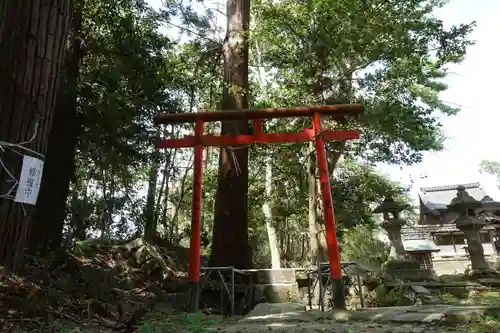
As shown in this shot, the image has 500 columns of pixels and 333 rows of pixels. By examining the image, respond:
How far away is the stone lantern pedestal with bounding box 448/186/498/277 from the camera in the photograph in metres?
10.2

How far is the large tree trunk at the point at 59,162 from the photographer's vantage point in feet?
20.8

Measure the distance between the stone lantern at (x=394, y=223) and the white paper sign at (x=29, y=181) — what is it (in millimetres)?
10418

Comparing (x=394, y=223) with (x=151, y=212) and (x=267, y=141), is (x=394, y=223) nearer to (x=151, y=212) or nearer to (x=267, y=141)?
(x=151, y=212)

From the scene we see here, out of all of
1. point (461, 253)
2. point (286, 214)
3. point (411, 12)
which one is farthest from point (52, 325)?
point (461, 253)

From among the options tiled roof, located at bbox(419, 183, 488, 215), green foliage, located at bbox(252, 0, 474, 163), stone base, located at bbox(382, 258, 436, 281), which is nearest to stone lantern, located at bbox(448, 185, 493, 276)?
stone base, located at bbox(382, 258, 436, 281)

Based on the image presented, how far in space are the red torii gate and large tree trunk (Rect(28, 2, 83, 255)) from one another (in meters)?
1.73

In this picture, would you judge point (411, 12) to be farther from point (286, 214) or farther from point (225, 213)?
point (286, 214)

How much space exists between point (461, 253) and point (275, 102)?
58.8 ft

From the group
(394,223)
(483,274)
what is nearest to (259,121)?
(394,223)

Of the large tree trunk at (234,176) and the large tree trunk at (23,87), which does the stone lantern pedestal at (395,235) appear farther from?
the large tree trunk at (23,87)

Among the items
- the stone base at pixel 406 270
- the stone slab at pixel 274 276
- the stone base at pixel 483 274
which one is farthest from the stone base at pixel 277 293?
the stone base at pixel 483 274

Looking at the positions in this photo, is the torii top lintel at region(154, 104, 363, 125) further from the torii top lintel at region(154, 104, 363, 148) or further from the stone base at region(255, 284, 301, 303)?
the stone base at region(255, 284, 301, 303)

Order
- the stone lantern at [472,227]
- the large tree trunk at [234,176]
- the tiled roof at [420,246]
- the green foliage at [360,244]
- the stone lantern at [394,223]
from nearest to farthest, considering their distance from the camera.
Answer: the large tree trunk at [234,176] → the stone lantern at [472,227] → the stone lantern at [394,223] → the tiled roof at [420,246] → the green foliage at [360,244]

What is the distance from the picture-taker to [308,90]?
7492 mm
